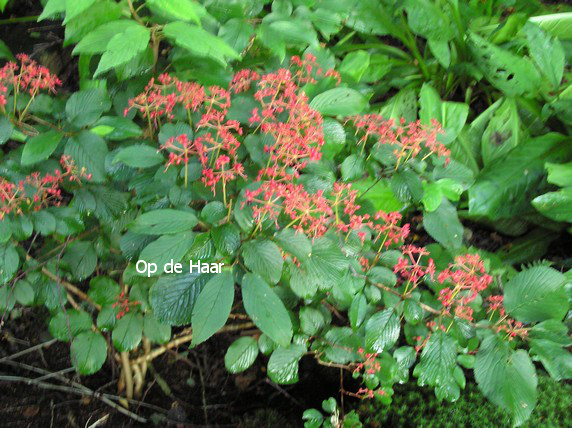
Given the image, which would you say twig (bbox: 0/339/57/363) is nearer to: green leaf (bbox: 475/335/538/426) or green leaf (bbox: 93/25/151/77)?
green leaf (bbox: 93/25/151/77)

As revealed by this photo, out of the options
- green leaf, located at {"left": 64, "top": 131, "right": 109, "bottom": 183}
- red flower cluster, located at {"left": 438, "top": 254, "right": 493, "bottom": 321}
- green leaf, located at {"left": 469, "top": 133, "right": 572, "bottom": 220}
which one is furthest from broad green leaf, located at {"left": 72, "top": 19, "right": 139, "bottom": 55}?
green leaf, located at {"left": 469, "top": 133, "right": 572, "bottom": 220}

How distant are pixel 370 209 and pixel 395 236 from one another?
76 millimetres

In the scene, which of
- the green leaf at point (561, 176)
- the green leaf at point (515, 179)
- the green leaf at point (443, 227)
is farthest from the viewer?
the green leaf at point (515, 179)

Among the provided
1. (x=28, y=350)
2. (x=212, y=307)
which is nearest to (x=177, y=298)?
(x=212, y=307)

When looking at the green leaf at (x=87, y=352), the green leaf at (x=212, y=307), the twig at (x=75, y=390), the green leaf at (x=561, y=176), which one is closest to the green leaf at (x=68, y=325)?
the green leaf at (x=87, y=352)

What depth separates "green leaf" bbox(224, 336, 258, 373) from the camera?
109cm

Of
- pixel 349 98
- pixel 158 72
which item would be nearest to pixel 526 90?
pixel 349 98

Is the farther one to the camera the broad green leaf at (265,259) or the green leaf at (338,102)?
the green leaf at (338,102)

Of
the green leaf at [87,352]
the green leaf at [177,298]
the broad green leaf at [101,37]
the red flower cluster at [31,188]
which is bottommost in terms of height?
the green leaf at [87,352]

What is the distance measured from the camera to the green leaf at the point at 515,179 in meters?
1.67

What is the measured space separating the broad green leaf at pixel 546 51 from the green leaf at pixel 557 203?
528mm

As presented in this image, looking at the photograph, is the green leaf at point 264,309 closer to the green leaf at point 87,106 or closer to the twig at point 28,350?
the green leaf at point 87,106

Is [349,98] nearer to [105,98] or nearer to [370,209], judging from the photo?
[370,209]

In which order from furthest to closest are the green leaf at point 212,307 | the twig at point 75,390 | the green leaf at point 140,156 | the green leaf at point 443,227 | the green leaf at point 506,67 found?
the green leaf at point 506,67 < the twig at point 75,390 < the green leaf at point 443,227 < the green leaf at point 140,156 < the green leaf at point 212,307
